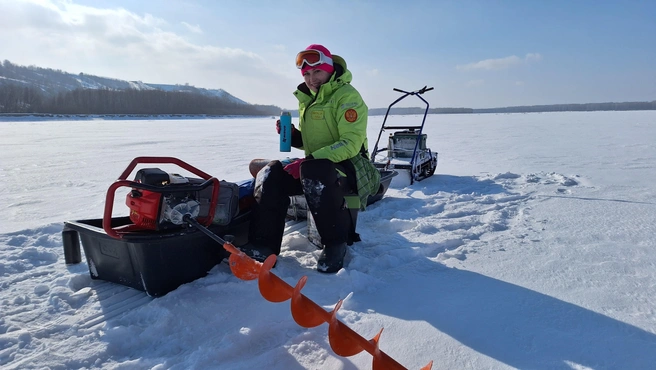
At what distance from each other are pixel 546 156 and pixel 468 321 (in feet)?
27.1

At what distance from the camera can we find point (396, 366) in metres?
1.48

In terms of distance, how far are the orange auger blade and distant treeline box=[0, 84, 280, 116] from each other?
236 feet

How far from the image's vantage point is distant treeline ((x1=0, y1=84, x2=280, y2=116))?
65.0 m

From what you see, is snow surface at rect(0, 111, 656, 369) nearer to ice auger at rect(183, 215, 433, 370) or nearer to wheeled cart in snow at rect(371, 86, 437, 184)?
ice auger at rect(183, 215, 433, 370)

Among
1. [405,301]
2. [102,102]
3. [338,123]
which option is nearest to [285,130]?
[338,123]

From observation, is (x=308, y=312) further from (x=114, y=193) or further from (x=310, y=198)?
(x=114, y=193)

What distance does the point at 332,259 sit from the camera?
2.65 m

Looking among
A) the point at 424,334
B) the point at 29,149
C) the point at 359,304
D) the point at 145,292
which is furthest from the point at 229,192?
the point at 29,149

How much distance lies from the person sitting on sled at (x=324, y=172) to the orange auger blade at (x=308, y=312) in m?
0.65

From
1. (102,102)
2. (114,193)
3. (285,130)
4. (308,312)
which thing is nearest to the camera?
(308,312)

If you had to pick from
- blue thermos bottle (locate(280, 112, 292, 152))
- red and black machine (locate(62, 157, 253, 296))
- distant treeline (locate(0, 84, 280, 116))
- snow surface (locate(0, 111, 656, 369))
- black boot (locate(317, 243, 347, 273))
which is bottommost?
snow surface (locate(0, 111, 656, 369))

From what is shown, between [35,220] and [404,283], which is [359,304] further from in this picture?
[35,220]

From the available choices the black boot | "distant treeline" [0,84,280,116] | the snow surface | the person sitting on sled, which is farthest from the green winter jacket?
"distant treeline" [0,84,280,116]

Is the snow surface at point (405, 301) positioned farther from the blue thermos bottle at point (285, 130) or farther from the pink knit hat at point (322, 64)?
the pink knit hat at point (322, 64)
